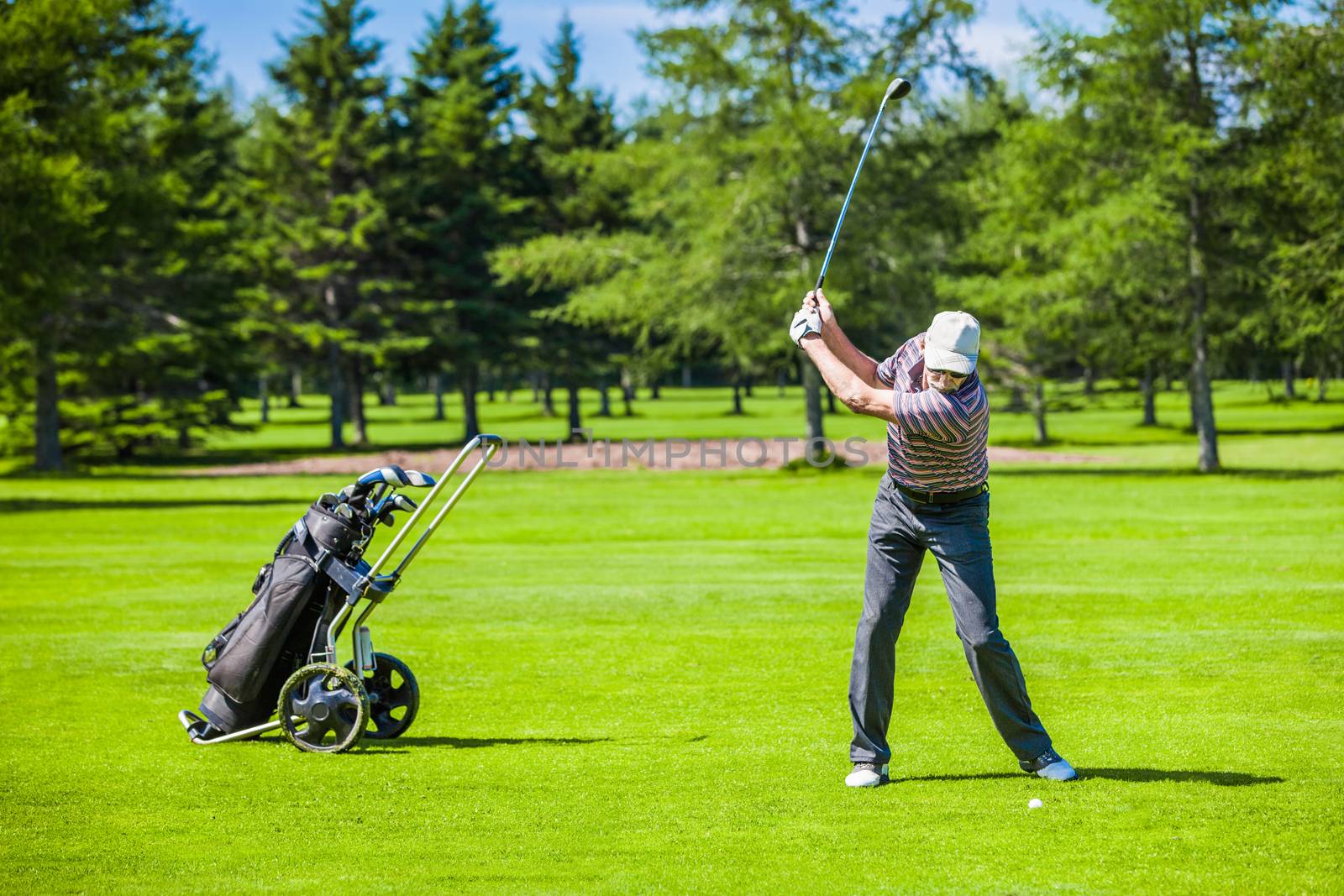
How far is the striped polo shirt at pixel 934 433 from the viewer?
6273 mm

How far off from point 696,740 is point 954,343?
269cm

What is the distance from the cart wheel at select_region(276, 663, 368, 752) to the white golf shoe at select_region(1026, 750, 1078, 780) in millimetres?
3288

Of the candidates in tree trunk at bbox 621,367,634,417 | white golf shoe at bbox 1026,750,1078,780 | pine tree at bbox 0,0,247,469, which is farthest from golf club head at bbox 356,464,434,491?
tree trunk at bbox 621,367,634,417

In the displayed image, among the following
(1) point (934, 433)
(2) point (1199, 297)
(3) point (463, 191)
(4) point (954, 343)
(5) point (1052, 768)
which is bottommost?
(5) point (1052, 768)

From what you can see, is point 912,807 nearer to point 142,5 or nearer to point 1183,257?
point 1183,257

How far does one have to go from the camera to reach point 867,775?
6.57 m

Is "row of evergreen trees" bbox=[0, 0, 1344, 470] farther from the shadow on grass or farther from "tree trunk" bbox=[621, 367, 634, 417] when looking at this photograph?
"tree trunk" bbox=[621, 367, 634, 417]

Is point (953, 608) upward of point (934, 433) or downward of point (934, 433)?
downward

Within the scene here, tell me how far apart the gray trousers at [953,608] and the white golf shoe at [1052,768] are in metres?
0.03

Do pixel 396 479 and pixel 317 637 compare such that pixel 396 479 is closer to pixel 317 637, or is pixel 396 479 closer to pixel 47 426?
pixel 317 637

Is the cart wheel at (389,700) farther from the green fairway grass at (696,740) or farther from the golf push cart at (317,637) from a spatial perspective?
the green fairway grass at (696,740)

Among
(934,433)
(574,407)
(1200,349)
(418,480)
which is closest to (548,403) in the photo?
(574,407)

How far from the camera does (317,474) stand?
118ft

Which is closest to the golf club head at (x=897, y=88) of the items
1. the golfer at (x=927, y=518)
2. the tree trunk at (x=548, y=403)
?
the golfer at (x=927, y=518)
